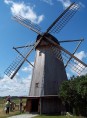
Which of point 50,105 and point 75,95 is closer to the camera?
point 75,95

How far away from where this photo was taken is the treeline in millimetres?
26195

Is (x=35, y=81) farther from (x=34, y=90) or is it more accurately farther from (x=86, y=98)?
(x=86, y=98)

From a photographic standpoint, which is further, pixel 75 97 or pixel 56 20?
pixel 56 20

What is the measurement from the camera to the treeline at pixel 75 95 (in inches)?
1031

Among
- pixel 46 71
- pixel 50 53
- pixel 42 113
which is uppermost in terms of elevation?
pixel 50 53

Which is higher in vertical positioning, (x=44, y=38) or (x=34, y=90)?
(x=44, y=38)

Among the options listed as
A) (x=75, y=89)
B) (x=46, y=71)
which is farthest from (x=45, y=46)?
(x=75, y=89)

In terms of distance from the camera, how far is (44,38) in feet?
105

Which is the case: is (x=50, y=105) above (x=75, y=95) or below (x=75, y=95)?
below

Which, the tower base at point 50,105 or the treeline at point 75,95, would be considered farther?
the tower base at point 50,105

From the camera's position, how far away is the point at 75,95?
27125mm

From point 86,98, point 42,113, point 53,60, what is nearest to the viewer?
point 86,98

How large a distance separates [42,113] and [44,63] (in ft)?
19.2

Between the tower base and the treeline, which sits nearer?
the treeline
